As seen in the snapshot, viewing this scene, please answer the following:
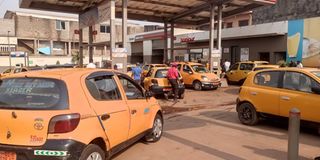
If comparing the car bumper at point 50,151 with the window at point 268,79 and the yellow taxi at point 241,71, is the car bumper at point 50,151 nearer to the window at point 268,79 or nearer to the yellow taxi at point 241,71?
the window at point 268,79

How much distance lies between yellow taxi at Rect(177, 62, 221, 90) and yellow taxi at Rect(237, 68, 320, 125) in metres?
9.70

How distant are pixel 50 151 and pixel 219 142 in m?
3.97

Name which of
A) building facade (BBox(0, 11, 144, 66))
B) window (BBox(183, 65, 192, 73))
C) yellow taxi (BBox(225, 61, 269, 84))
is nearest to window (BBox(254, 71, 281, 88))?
window (BBox(183, 65, 192, 73))

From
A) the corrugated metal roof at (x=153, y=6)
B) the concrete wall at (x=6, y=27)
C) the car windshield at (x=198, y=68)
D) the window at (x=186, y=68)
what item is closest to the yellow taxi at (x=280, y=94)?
the car windshield at (x=198, y=68)

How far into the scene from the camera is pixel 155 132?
705 centimetres

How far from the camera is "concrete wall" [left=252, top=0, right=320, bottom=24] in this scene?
3275 centimetres

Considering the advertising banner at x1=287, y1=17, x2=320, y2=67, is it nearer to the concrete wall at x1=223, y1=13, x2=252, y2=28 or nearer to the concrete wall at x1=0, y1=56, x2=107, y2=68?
the concrete wall at x1=223, y1=13, x2=252, y2=28

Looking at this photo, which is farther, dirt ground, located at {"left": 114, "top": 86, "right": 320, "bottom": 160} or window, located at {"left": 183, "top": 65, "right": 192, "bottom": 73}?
window, located at {"left": 183, "top": 65, "right": 192, "bottom": 73}

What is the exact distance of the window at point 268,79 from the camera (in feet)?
27.1

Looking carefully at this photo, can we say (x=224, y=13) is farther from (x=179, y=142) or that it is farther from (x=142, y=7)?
(x=179, y=142)

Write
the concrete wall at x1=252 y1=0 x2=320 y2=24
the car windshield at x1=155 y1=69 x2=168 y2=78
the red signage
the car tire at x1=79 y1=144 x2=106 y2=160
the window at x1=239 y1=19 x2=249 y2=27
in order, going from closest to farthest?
the car tire at x1=79 y1=144 x2=106 y2=160 < the car windshield at x1=155 y1=69 x2=168 y2=78 < the concrete wall at x1=252 y1=0 x2=320 y2=24 < the red signage < the window at x1=239 y1=19 x2=249 y2=27

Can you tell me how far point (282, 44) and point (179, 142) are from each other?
23.3 meters

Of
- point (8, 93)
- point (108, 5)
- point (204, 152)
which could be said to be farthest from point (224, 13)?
point (8, 93)

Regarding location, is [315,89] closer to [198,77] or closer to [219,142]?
[219,142]
